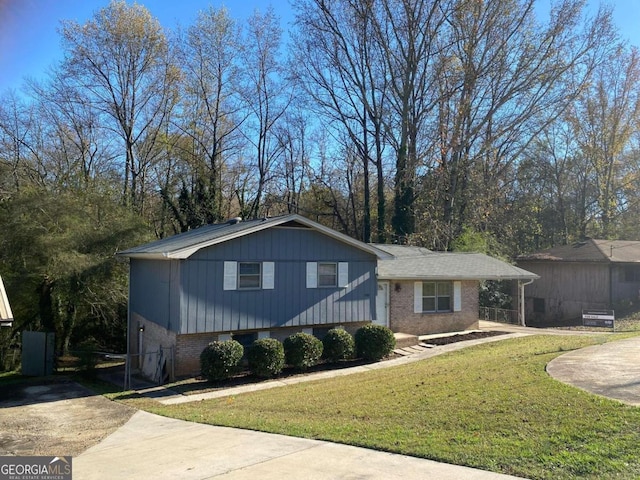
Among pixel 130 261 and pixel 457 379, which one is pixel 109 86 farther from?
pixel 457 379

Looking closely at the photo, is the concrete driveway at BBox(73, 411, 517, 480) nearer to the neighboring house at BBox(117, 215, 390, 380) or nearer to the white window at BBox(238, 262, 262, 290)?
the neighboring house at BBox(117, 215, 390, 380)

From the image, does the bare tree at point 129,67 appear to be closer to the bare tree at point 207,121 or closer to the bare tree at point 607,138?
the bare tree at point 207,121

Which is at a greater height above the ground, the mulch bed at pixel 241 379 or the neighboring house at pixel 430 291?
the neighboring house at pixel 430 291

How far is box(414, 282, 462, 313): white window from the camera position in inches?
794

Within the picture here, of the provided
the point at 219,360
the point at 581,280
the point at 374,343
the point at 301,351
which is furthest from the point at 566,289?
the point at 219,360

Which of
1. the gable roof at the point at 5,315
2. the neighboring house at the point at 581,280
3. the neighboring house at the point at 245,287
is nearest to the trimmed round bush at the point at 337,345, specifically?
the neighboring house at the point at 245,287

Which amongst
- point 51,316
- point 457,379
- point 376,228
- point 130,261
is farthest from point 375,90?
point 457,379

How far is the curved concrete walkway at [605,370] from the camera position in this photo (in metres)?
7.91

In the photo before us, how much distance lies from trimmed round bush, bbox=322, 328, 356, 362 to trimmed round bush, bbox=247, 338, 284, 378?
1.98 metres

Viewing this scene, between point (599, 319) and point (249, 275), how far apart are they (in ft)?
51.1

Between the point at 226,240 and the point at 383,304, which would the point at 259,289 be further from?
the point at 383,304

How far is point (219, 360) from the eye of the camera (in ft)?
45.7
